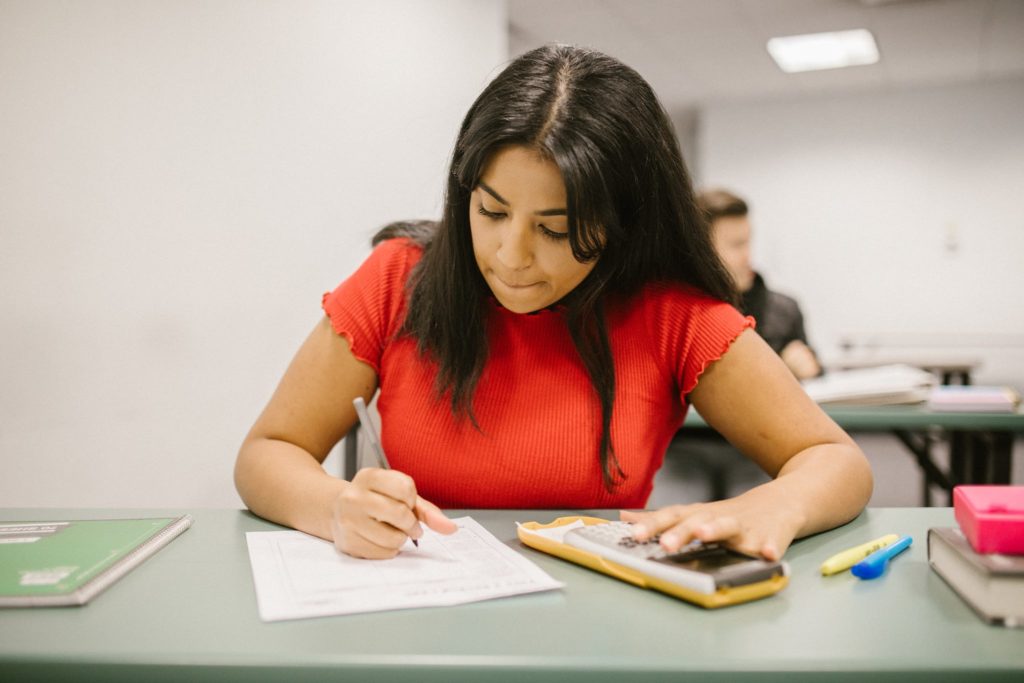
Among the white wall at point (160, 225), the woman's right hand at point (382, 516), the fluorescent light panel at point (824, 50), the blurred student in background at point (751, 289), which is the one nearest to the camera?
the woman's right hand at point (382, 516)

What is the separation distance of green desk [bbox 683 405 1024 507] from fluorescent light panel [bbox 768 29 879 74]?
9.83ft

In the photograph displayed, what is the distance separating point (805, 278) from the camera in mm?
6711

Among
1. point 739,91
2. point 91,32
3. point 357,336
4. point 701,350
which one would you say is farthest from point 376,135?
point 739,91

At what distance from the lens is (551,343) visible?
1.17 metres

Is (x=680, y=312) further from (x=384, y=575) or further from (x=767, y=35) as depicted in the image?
(x=767, y=35)

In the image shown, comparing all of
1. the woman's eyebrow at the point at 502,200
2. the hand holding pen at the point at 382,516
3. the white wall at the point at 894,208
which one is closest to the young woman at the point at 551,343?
the woman's eyebrow at the point at 502,200

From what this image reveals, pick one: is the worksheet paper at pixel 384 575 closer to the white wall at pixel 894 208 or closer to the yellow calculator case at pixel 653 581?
the yellow calculator case at pixel 653 581

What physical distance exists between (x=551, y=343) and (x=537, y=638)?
593 millimetres

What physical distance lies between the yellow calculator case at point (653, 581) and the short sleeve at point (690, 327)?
1.31 ft

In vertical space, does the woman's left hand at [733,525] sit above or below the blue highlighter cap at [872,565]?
above

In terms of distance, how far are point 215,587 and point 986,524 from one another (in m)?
0.68

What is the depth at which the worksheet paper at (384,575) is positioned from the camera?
69 cm

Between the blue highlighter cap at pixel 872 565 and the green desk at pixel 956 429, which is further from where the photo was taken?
the green desk at pixel 956 429

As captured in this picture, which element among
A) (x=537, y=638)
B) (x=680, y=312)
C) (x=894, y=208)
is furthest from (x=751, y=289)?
(x=894, y=208)
